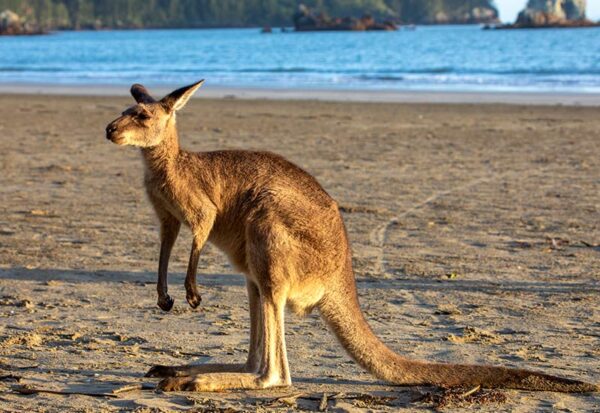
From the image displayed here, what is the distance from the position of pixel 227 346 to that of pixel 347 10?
12016 cm

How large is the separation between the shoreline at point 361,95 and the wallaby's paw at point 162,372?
590 inches

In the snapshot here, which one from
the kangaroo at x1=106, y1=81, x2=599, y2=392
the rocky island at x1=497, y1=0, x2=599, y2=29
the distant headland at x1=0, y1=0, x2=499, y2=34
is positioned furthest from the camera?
the distant headland at x1=0, y1=0, x2=499, y2=34

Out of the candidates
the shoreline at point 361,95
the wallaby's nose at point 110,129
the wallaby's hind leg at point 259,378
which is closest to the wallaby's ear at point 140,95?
the wallaby's nose at point 110,129

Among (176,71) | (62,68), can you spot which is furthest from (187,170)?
(62,68)

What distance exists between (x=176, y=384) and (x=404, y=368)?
30.6 inches

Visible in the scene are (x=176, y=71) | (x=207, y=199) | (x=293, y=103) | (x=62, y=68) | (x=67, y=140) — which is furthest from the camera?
(x=62, y=68)

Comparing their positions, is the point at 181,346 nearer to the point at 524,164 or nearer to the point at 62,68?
the point at 524,164

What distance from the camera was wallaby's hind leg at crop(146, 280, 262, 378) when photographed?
12.7 ft

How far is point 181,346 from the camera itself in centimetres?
453

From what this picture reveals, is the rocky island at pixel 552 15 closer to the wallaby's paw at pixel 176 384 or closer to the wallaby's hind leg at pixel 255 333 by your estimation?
the wallaby's hind leg at pixel 255 333

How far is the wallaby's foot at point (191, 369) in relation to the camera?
12.9 feet

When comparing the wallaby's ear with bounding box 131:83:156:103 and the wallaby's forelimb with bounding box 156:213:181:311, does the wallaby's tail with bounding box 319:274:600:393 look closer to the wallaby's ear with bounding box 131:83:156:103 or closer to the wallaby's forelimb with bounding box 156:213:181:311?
the wallaby's forelimb with bounding box 156:213:181:311

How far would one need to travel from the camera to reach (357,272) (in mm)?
6020

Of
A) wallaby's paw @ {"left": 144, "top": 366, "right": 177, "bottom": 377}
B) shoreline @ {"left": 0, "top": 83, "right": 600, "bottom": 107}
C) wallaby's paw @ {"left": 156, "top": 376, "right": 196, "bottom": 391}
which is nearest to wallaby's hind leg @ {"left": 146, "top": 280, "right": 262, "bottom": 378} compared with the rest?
wallaby's paw @ {"left": 144, "top": 366, "right": 177, "bottom": 377}
